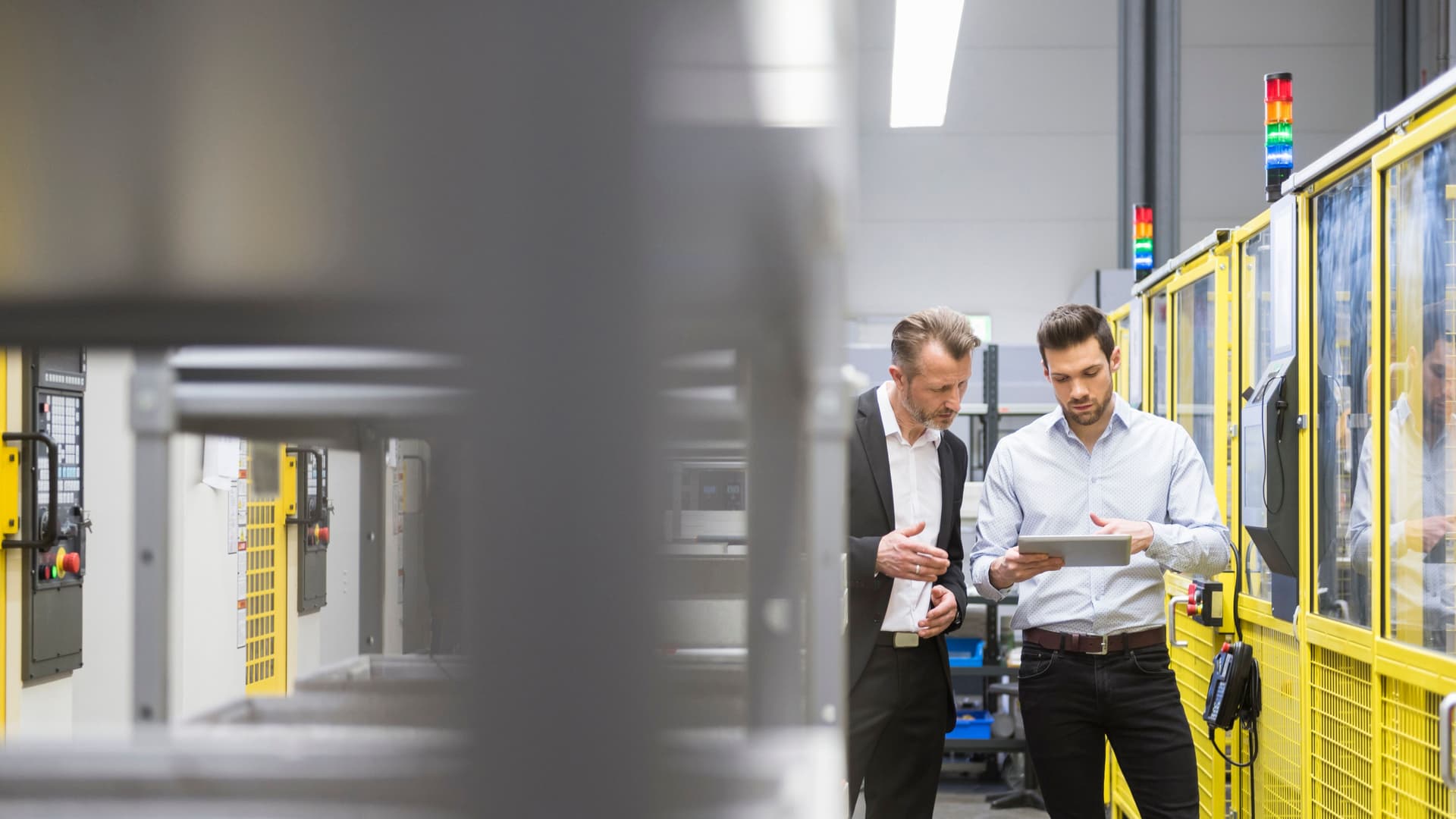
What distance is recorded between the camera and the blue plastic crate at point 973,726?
505 cm

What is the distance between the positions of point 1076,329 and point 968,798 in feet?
10.9

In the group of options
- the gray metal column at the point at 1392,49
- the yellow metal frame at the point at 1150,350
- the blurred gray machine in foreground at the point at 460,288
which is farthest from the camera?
the gray metal column at the point at 1392,49

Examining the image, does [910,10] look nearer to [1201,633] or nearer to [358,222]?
[1201,633]

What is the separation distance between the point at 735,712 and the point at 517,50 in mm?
383

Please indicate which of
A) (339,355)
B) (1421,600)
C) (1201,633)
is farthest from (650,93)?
(1201,633)

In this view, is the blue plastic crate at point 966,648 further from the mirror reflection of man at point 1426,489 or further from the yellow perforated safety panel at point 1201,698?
the mirror reflection of man at point 1426,489

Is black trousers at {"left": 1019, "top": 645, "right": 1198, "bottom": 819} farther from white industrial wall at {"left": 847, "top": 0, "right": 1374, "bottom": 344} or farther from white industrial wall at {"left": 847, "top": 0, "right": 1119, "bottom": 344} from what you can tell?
white industrial wall at {"left": 847, "top": 0, "right": 1119, "bottom": 344}

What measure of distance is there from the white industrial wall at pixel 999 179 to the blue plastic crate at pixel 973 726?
17.5ft

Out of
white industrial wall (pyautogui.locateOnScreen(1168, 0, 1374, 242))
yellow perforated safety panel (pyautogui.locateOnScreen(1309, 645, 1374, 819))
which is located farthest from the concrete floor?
white industrial wall (pyautogui.locateOnScreen(1168, 0, 1374, 242))

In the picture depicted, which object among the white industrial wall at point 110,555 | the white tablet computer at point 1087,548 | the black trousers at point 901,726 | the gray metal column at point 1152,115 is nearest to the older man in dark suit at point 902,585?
the black trousers at point 901,726

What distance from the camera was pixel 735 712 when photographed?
2.17ft

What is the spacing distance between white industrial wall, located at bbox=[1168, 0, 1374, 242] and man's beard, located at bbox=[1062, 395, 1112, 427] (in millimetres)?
7873

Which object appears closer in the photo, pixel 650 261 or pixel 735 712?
pixel 650 261

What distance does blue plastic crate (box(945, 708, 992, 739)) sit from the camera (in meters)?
5.05
